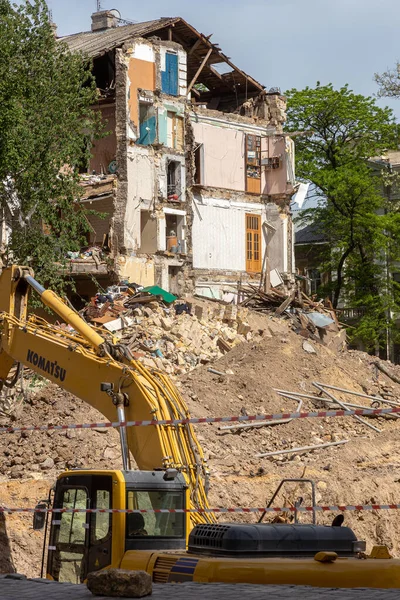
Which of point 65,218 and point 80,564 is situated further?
point 65,218

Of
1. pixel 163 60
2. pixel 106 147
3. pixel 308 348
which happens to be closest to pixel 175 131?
pixel 163 60

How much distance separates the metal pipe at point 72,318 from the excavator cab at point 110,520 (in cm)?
280

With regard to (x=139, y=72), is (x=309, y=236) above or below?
below

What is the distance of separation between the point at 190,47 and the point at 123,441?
33.9m

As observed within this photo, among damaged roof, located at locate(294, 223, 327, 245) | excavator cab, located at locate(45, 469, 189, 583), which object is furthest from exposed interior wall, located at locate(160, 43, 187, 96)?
excavator cab, located at locate(45, 469, 189, 583)

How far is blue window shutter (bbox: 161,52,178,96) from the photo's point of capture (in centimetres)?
4091

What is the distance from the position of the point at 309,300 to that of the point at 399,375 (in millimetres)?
8212

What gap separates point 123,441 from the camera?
40.6 feet

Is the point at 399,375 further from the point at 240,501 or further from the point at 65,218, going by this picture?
the point at 240,501

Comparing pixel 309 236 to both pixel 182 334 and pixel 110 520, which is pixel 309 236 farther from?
pixel 110 520

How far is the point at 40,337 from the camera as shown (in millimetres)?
14977

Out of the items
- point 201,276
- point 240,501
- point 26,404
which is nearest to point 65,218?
point 26,404

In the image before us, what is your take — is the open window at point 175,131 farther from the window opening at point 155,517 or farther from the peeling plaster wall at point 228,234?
the window opening at point 155,517

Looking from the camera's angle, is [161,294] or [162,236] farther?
[162,236]
